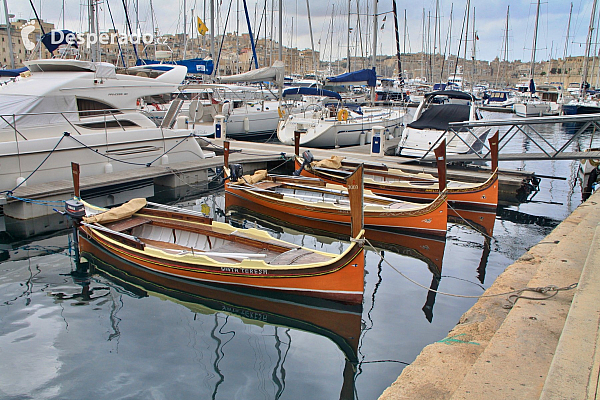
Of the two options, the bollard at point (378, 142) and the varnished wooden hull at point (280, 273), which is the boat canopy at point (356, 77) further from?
the varnished wooden hull at point (280, 273)

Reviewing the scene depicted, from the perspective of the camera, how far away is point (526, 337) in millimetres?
5137

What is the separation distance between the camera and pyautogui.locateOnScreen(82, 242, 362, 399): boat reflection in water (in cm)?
732

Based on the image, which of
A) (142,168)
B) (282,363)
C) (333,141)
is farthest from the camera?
(333,141)

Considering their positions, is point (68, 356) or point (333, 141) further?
point (333, 141)

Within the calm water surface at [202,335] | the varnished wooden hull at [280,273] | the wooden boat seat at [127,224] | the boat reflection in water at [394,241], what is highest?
the wooden boat seat at [127,224]

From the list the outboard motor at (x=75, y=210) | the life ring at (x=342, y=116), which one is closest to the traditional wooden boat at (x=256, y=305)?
the outboard motor at (x=75, y=210)

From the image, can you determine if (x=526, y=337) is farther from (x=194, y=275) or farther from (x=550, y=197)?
(x=550, y=197)

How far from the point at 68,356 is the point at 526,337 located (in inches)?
241

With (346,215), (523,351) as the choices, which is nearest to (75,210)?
(346,215)

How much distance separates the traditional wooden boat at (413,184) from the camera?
1481 cm

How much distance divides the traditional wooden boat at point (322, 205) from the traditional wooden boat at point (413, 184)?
A: 174cm

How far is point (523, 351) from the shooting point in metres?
4.83

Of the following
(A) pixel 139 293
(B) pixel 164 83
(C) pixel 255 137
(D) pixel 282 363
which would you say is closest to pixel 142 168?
(B) pixel 164 83

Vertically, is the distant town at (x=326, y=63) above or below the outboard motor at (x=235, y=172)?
above
